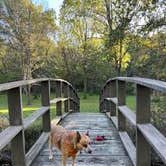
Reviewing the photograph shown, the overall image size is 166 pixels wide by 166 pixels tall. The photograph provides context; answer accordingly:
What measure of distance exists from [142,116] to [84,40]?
856 inches

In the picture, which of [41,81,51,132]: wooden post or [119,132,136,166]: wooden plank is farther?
[41,81,51,132]: wooden post

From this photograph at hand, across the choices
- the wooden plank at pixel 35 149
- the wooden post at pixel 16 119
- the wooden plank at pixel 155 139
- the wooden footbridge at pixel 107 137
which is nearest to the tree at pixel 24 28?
the wooden footbridge at pixel 107 137

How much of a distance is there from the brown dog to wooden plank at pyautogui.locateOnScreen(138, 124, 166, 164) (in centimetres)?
52

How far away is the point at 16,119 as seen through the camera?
3219 mm

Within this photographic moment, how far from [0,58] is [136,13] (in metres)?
11.6

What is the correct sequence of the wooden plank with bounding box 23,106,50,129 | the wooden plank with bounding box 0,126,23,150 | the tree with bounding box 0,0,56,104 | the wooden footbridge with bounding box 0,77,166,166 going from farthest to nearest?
the tree with bounding box 0,0,56,104, the wooden plank with bounding box 23,106,50,129, the wooden footbridge with bounding box 0,77,166,166, the wooden plank with bounding box 0,126,23,150

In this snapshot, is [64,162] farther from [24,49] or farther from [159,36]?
[24,49]

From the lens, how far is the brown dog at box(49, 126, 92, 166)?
126 inches

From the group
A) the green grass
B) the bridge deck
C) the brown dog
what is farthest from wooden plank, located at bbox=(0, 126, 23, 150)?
the green grass

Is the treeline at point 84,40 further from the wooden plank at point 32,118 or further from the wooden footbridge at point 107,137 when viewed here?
the wooden plank at point 32,118

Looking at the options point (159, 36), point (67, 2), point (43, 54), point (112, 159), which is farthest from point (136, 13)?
point (112, 159)

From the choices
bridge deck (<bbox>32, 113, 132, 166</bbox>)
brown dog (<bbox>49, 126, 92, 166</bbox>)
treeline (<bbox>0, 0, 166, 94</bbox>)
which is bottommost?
bridge deck (<bbox>32, 113, 132, 166</bbox>)

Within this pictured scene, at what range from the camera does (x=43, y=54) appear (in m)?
22.3

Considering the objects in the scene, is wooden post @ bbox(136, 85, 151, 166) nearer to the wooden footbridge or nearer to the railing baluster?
the wooden footbridge
